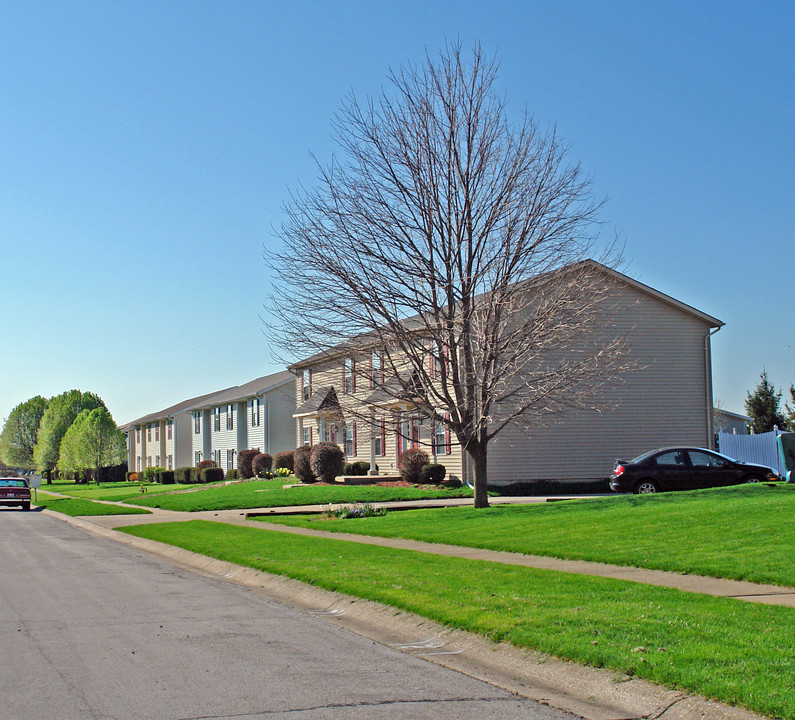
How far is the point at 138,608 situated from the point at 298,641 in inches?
122

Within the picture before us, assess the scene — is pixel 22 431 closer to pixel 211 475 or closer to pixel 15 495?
pixel 211 475

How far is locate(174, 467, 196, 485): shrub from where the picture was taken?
62.4 m

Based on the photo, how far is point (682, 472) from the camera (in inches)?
1046

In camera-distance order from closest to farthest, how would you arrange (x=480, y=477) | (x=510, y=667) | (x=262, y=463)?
(x=510, y=667)
(x=480, y=477)
(x=262, y=463)

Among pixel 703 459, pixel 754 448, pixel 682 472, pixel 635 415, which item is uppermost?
pixel 635 415

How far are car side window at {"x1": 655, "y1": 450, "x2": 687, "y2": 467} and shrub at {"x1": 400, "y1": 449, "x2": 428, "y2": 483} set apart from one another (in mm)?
10333

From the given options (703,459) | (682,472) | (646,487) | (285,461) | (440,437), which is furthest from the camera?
(285,461)

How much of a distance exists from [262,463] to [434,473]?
2090cm

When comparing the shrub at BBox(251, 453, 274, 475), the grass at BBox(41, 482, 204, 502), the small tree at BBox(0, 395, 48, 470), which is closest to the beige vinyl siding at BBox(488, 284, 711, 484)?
the grass at BBox(41, 482, 204, 502)

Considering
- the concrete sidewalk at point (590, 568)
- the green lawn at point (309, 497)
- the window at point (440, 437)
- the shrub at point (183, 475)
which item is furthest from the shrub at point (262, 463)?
the concrete sidewalk at point (590, 568)

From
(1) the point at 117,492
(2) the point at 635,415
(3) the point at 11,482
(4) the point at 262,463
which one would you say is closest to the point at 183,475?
(1) the point at 117,492

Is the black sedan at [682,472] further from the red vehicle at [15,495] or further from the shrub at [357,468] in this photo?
the red vehicle at [15,495]

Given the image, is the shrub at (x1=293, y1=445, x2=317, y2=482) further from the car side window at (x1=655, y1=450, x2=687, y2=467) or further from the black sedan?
the car side window at (x1=655, y1=450, x2=687, y2=467)

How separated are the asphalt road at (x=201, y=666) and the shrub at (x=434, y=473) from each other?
834 inches
